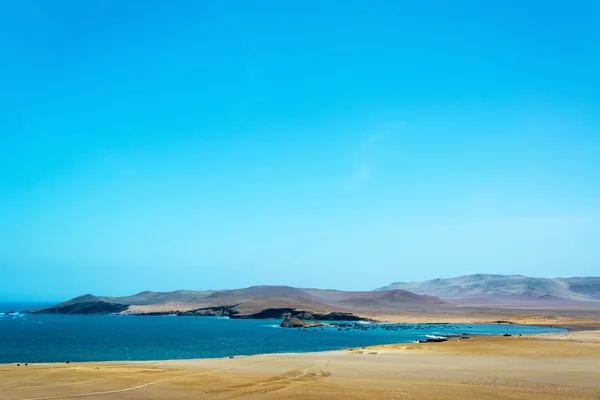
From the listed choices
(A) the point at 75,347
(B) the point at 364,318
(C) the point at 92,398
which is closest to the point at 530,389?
(C) the point at 92,398

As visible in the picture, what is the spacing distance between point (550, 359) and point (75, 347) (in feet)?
190

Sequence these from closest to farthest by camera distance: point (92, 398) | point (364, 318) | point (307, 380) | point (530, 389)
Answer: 1. point (92, 398)
2. point (530, 389)
3. point (307, 380)
4. point (364, 318)

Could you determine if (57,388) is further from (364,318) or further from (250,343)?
(364,318)

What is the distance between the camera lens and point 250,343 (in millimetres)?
74375

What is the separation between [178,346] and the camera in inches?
2761

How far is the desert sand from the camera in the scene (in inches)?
1075

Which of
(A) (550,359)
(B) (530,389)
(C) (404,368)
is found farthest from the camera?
(A) (550,359)

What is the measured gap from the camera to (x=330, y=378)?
33406 millimetres

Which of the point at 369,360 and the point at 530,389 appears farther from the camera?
the point at 369,360

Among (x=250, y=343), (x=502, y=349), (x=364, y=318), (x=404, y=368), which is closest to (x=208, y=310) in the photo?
(x=364, y=318)

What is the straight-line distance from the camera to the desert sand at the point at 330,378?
89.6 feet

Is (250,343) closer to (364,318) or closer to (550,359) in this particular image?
(550,359)

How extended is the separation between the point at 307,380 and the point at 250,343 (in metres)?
43.4

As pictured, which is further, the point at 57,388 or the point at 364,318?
the point at 364,318
